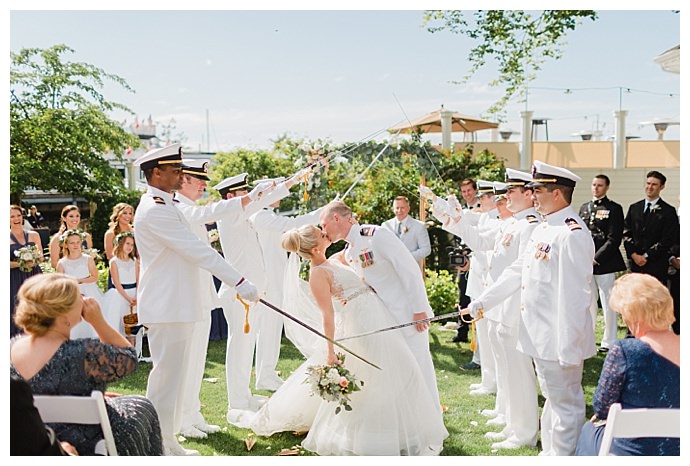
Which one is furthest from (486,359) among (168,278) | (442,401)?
(168,278)

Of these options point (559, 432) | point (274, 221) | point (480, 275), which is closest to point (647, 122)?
point (480, 275)

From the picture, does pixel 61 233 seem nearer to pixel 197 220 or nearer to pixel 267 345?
pixel 267 345

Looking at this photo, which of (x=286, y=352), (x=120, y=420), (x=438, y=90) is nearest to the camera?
(x=120, y=420)

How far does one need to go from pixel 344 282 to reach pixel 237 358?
1632 mm

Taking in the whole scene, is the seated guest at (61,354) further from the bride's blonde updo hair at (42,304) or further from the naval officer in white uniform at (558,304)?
the naval officer in white uniform at (558,304)

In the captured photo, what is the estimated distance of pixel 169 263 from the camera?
4621 millimetres

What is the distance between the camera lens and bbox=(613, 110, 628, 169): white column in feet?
58.5

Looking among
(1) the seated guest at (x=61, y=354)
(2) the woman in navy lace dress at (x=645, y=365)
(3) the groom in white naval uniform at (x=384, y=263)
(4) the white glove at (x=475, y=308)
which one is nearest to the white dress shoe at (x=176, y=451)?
(1) the seated guest at (x=61, y=354)

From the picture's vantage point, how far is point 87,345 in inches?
133

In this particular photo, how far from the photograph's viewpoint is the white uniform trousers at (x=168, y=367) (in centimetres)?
462

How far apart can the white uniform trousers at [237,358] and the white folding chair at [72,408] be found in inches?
113

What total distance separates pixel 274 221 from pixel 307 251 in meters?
1.84

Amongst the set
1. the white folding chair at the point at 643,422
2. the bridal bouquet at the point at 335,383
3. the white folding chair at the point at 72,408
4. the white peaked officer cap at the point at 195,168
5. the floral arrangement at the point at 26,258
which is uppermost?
the white peaked officer cap at the point at 195,168

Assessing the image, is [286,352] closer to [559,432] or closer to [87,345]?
[559,432]
